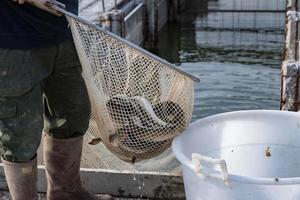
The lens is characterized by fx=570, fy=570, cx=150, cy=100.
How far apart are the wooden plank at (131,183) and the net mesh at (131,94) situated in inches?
20.6

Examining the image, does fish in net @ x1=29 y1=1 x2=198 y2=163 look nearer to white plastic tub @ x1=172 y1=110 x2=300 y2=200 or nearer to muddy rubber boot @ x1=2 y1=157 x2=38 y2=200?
white plastic tub @ x1=172 y1=110 x2=300 y2=200

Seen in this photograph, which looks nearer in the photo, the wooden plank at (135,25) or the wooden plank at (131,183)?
the wooden plank at (131,183)

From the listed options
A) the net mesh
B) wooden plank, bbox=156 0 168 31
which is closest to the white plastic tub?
the net mesh

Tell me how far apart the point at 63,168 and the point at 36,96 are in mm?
577

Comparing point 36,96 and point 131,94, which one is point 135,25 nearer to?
point 131,94

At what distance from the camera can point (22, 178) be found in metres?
2.94

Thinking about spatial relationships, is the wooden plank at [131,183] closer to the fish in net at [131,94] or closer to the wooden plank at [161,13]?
the fish in net at [131,94]

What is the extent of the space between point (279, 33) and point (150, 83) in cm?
1106

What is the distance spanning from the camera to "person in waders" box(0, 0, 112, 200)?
276cm

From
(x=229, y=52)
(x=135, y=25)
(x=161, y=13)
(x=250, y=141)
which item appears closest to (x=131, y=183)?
(x=250, y=141)

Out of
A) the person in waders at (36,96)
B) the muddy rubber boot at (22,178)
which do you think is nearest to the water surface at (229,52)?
the person in waders at (36,96)

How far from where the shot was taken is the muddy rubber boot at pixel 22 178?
9.55 feet

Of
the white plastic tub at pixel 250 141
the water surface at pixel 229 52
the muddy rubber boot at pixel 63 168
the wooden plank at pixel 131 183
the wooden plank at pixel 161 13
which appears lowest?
the water surface at pixel 229 52

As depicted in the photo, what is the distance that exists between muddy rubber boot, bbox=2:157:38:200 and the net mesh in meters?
0.44
